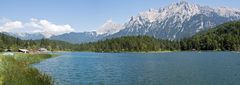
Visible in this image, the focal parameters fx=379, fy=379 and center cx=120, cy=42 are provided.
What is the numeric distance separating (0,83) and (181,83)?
1175 inches

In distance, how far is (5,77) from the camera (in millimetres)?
47688

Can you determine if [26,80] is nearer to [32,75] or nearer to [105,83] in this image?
[32,75]

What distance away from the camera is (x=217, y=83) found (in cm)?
5984

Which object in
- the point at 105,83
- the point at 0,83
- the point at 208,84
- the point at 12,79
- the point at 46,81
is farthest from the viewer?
the point at 105,83

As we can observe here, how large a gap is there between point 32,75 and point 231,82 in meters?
31.2

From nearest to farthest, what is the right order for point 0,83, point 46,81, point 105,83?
point 0,83, point 46,81, point 105,83

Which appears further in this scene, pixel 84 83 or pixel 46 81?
pixel 84 83

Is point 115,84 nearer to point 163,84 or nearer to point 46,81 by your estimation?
point 163,84

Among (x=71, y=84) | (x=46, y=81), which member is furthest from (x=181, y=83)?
(x=46, y=81)

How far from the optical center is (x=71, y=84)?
204 ft

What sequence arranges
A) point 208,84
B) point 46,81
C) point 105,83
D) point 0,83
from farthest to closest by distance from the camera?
point 105,83
point 208,84
point 46,81
point 0,83

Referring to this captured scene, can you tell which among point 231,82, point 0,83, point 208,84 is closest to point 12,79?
point 0,83

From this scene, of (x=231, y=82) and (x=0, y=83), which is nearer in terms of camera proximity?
(x=0, y=83)

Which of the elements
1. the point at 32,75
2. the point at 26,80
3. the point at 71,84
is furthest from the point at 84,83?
the point at 26,80
